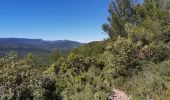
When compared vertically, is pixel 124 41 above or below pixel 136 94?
above

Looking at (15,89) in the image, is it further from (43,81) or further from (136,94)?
(136,94)

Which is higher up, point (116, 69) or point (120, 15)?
point (120, 15)

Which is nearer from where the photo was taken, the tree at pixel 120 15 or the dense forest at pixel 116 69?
the dense forest at pixel 116 69

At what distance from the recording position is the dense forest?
448 inches

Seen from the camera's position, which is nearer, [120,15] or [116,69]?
[116,69]

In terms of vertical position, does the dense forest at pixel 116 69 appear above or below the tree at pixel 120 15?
below

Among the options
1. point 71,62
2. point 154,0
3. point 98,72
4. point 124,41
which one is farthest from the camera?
point 154,0

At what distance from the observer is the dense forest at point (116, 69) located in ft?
37.3

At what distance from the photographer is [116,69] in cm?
2044

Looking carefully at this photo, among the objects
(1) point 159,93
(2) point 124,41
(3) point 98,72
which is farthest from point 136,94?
(3) point 98,72

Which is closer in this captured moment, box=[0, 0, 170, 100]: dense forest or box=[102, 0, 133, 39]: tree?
box=[0, 0, 170, 100]: dense forest

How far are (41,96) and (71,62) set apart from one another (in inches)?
641

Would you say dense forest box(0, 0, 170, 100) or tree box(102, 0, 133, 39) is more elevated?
tree box(102, 0, 133, 39)

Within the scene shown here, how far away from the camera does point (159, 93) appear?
10.8 meters
